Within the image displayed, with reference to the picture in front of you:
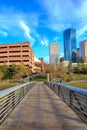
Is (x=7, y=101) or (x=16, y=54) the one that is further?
(x=16, y=54)

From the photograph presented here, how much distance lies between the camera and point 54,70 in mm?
126938

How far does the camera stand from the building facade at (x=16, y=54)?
464ft

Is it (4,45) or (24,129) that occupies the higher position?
(4,45)

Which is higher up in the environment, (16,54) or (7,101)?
(16,54)

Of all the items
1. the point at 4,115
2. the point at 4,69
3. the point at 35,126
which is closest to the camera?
the point at 35,126

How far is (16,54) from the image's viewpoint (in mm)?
143875

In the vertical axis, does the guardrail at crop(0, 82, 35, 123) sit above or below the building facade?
below

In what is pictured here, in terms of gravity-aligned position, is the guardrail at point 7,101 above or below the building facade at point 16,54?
below

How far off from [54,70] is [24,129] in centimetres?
11996

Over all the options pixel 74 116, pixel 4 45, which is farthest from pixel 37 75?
pixel 74 116

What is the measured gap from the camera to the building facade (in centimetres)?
14150

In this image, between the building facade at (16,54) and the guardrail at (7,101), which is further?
the building facade at (16,54)

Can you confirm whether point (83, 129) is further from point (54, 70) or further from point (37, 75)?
point (37, 75)

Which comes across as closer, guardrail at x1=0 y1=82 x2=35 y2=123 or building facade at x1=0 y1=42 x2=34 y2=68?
guardrail at x1=0 y1=82 x2=35 y2=123
